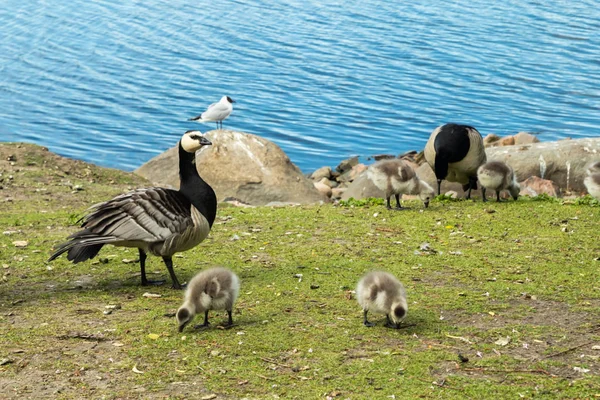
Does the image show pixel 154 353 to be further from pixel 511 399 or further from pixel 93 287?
pixel 511 399

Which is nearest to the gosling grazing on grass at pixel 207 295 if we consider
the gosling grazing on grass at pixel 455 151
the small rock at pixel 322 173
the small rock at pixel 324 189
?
the gosling grazing on grass at pixel 455 151

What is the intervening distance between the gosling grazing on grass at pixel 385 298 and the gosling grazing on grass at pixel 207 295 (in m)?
1.10

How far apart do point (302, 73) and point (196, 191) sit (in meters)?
21.2

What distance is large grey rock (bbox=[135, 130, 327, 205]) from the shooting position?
1655 centimetres

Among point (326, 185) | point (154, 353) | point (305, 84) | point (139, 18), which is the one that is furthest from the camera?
point (139, 18)

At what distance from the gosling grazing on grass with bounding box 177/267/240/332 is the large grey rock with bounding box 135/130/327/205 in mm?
9065

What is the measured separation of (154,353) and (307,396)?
4.74 ft

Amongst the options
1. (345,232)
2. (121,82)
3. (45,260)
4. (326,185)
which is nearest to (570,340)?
(345,232)

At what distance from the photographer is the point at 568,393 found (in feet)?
19.5

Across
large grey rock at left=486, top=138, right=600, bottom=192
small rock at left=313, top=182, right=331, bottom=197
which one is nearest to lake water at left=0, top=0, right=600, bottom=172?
small rock at left=313, top=182, right=331, bottom=197

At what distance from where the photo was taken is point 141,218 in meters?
8.21

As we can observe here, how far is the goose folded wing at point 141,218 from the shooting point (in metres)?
8.12

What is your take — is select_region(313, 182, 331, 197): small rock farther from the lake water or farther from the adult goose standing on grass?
the adult goose standing on grass

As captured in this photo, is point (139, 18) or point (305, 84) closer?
point (305, 84)
